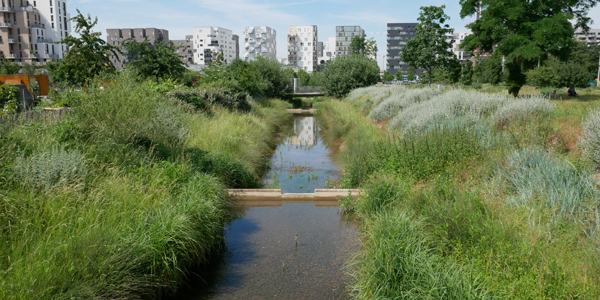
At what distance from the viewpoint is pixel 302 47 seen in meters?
137

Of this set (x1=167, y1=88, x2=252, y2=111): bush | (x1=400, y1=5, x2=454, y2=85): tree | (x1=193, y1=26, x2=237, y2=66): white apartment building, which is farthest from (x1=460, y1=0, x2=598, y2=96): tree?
(x1=193, y1=26, x2=237, y2=66): white apartment building

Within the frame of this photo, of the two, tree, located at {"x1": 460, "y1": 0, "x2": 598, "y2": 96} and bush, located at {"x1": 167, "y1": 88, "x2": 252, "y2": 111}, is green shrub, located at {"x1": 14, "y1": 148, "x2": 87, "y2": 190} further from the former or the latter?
Result: tree, located at {"x1": 460, "y1": 0, "x2": 598, "y2": 96}

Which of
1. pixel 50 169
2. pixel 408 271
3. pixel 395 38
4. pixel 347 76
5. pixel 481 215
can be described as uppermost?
pixel 395 38

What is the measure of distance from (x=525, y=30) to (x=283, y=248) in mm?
27248

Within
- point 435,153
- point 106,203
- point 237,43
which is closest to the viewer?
point 106,203

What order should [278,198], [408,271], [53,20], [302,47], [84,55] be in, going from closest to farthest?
[408,271], [278,198], [84,55], [53,20], [302,47]

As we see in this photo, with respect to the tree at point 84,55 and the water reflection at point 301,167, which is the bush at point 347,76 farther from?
the tree at point 84,55

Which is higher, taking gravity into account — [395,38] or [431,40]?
[395,38]

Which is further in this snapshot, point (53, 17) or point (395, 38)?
point (395, 38)

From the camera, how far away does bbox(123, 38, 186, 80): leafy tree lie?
17.1 metres

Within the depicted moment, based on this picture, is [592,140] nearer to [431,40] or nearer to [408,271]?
[408,271]

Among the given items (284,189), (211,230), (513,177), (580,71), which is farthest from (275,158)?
(580,71)

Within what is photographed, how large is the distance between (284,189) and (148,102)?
149 inches

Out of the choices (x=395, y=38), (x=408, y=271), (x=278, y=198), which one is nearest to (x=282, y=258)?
(x=408, y=271)
